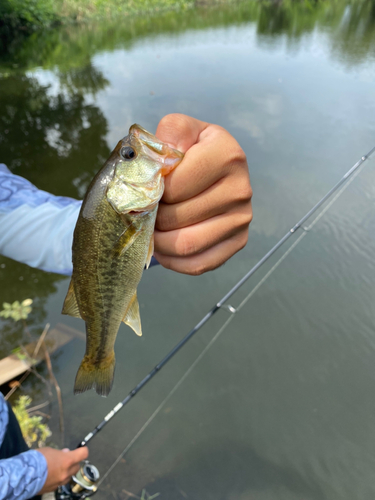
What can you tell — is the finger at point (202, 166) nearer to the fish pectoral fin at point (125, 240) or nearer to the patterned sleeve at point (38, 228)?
the fish pectoral fin at point (125, 240)

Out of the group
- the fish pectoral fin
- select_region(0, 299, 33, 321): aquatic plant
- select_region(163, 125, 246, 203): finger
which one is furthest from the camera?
select_region(0, 299, 33, 321): aquatic plant

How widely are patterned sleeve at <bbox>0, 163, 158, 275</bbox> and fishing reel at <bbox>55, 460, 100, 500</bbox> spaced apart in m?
1.43

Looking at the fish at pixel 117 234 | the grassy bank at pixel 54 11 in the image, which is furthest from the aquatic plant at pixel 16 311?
the grassy bank at pixel 54 11

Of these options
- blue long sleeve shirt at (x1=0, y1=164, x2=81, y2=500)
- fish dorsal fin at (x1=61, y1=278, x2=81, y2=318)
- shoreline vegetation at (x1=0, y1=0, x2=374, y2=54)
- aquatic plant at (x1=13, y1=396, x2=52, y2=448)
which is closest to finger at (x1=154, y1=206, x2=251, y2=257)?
fish dorsal fin at (x1=61, y1=278, x2=81, y2=318)

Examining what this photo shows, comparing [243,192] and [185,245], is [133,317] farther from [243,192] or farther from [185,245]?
[243,192]

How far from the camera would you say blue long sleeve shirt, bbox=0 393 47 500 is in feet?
5.00

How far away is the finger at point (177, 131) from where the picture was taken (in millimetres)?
1012

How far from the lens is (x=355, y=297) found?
387 centimetres

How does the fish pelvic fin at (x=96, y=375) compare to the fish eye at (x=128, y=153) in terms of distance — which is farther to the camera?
the fish pelvic fin at (x=96, y=375)

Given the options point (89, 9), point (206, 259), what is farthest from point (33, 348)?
point (89, 9)

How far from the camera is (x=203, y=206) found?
1.05 metres

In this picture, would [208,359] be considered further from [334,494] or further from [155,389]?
[334,494]

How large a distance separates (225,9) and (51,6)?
13178mm

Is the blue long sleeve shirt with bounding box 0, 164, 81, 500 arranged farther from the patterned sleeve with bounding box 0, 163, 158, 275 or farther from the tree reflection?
the tree reflection
